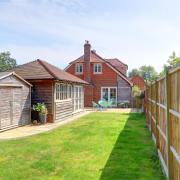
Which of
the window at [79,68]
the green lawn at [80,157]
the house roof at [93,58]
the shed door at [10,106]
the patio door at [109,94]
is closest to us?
the green lawn at [80,157]

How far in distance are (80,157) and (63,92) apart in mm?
10946

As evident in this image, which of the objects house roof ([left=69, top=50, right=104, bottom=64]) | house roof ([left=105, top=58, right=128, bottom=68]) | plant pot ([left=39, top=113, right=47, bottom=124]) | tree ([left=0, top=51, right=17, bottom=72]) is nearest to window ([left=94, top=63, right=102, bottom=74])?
house roof ([left=69, top=50, right=104, bottom=64])

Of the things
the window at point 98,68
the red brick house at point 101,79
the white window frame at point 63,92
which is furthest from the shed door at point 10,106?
the window at point 98,68

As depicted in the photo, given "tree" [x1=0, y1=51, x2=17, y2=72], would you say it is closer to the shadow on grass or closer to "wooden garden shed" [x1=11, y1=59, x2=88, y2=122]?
"wooden garden shed" [x1=11, y1=59, x2=88, y2=122]

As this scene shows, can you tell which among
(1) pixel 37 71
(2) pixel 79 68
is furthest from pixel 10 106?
(2) pixel 79 68

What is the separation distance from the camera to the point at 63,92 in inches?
739

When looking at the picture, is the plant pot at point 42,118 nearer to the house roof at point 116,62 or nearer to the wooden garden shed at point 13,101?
the wooden garden shed at point 13,101

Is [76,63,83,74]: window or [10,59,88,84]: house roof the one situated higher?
[76,63,83,74]: window

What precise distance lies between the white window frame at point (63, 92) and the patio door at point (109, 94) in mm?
11175

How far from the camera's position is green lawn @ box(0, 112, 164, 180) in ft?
21.1

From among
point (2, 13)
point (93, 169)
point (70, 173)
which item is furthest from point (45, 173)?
point (2, 13)

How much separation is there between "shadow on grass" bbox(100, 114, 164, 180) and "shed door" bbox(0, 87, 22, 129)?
5319 mm

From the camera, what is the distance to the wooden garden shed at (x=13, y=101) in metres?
12.9

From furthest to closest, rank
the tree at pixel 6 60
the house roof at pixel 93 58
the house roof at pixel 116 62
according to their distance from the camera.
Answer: the tree at pixel 6 60, the house roof at pixel 116 62, the house roof at pixel 93 58
